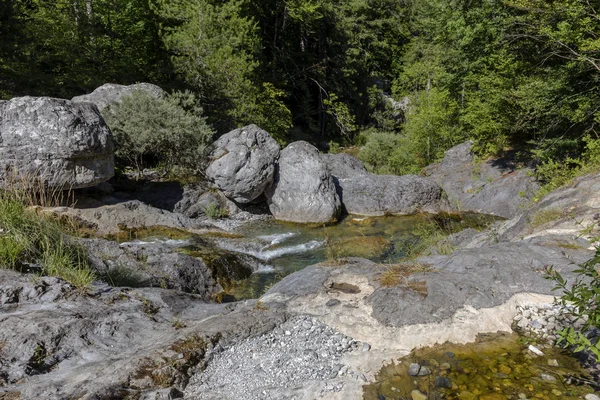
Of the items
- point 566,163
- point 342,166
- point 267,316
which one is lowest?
point 342,166

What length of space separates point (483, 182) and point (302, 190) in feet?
20.4

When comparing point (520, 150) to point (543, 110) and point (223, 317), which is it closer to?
point (543, 110)

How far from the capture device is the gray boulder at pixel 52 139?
9.77 metres

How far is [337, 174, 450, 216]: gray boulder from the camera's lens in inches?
526

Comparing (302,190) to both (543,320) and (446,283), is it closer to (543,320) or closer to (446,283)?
(446,283)

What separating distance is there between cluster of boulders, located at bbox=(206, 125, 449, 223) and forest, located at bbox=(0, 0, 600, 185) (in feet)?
10.6

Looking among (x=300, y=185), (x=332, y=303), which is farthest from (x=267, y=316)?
(x=300, y=185)

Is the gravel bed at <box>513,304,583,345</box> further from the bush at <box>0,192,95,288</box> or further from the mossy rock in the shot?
the mossy rock

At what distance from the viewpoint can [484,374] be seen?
3500mm

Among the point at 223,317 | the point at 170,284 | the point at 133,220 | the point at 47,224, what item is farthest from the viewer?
the point at 133,220

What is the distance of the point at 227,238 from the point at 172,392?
298 inches

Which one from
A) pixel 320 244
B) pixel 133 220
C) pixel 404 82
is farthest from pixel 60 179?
pixel 404 82

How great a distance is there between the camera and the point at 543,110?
10.6 meters

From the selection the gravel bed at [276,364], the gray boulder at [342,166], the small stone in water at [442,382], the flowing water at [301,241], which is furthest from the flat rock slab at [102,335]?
the gray boulder at [342,166]
